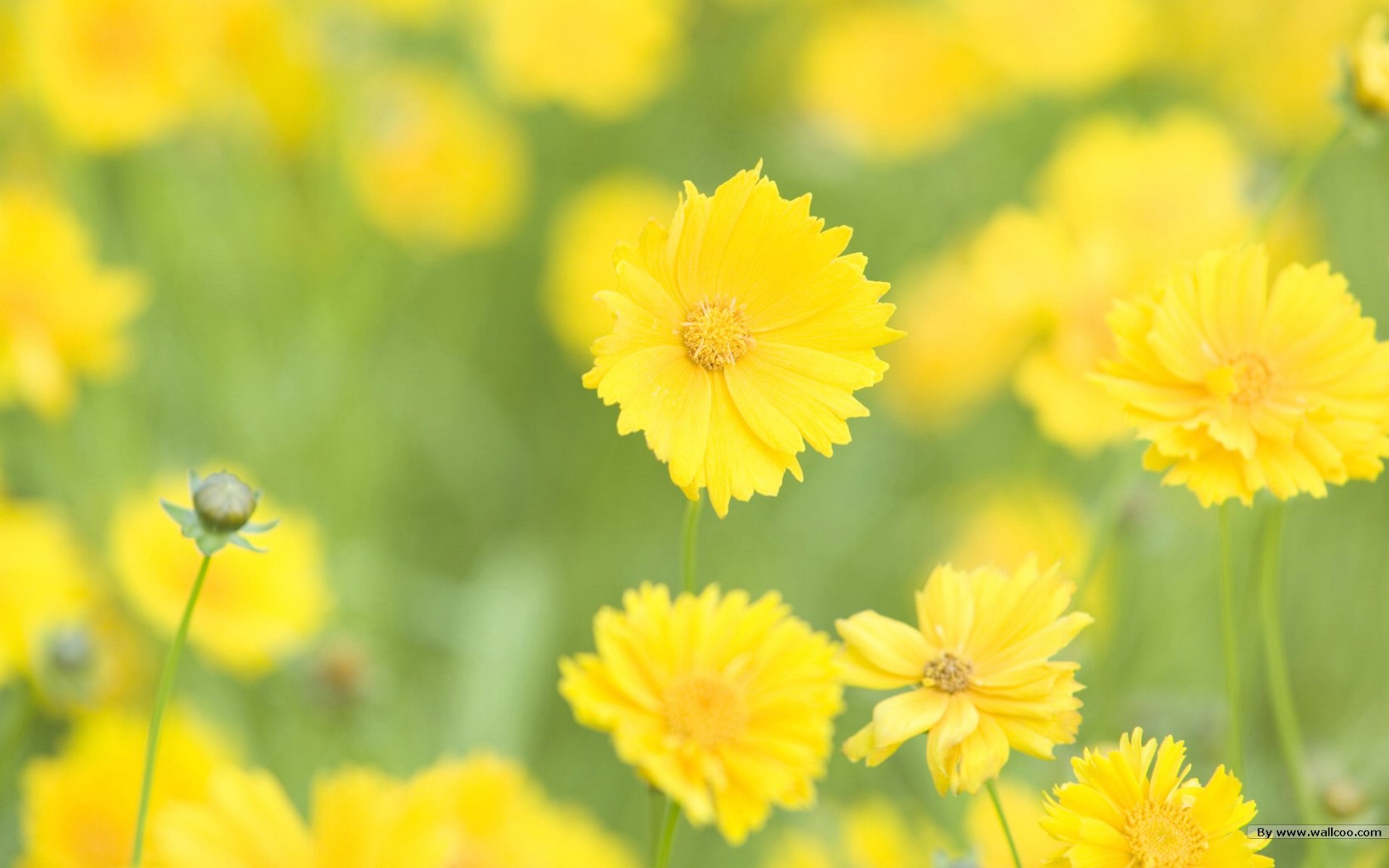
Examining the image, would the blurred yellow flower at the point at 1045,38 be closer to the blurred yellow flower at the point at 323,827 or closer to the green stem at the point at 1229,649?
the green stem at the point at 1229,649

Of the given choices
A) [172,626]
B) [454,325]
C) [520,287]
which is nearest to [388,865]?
[172,626]

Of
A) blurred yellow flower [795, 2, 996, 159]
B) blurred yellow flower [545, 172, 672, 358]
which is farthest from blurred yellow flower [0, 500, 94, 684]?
blurred yellow flower [795, 2, 996, 159]

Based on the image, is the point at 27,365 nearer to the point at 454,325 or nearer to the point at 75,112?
the point at 75,112

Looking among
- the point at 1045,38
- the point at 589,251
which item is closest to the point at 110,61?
the point at 589,251

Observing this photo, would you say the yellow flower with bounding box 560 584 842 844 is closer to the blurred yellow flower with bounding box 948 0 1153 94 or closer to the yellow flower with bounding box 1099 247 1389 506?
the yellow flower with bounding box 1099 247 1389 506

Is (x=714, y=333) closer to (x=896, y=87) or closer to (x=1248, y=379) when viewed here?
(x=1248, y=379)

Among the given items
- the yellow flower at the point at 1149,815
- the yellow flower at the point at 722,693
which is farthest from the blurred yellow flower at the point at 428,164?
the yellow flower at the point at 1149,815

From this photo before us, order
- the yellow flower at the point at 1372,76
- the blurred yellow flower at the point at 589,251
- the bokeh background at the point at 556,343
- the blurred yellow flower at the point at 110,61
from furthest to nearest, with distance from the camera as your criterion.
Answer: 1. the blurred yellow flower at the point at 589,251
2. the blurred yellow flower at the point at 110,61
3. the bokeh background at the point at 556,343
4. the yellow flower at the point at 1372,76
